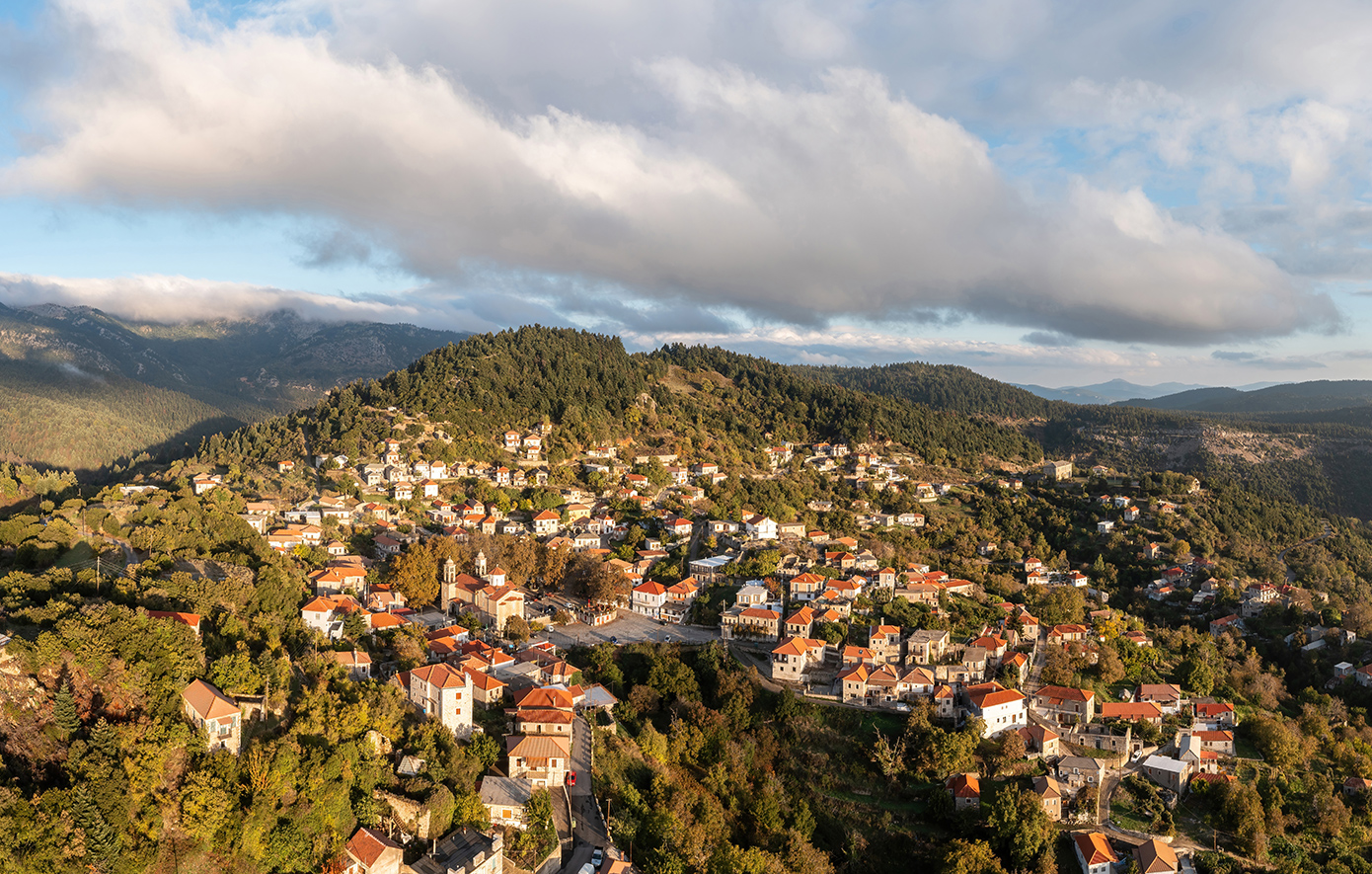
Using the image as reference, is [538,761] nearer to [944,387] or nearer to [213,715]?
[213,715]

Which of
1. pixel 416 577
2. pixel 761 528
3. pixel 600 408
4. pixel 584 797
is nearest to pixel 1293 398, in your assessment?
pixel 600 408

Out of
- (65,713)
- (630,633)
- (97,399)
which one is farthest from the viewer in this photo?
(97,399)

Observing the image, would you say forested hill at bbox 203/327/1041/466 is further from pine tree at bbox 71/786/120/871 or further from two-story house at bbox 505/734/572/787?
pine tree at bbox 71/786/120/871

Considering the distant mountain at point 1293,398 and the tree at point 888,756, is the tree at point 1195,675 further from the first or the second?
the distant mountain at point 1293,398

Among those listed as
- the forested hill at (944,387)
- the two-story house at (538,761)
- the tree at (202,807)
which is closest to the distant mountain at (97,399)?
the two-story house at (538,761)

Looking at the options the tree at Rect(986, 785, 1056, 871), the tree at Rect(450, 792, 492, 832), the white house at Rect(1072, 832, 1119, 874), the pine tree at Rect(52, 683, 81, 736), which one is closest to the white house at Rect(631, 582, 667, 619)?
the tree at Rect(986, 785, 1056, 871)

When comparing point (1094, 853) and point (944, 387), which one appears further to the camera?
point (944, 387)
